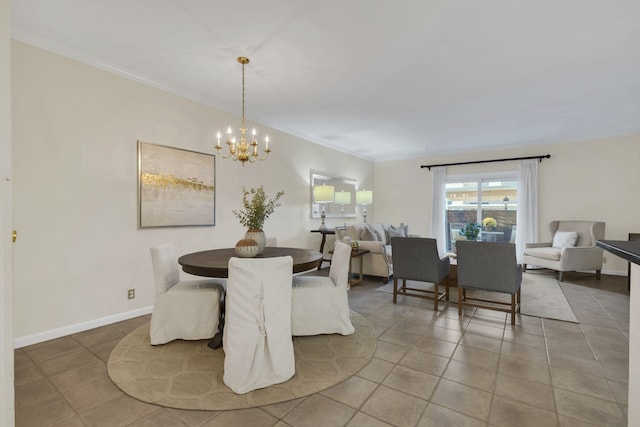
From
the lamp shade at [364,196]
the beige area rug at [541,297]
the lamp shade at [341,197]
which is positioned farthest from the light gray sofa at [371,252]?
the lamp shade at [364,196]

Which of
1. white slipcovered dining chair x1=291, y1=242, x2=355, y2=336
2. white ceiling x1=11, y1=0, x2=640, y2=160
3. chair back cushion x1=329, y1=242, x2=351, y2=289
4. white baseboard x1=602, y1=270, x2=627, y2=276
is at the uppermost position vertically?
white ceiling x1=11, y1=0, x2=640, y2=160

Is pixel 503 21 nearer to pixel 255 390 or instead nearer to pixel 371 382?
pixel 371 382

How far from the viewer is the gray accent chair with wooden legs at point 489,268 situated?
9.73 ft

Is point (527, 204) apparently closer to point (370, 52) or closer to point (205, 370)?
point (370, 52)

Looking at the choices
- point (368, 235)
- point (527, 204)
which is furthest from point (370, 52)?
point (527, 204)

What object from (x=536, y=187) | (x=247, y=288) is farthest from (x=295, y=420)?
(x=536, y=187)

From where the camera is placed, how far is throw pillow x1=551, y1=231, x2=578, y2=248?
510 cm

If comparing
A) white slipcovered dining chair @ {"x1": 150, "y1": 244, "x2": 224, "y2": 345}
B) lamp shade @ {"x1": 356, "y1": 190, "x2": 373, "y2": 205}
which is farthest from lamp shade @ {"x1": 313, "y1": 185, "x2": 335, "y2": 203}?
white slipcovered dining chair @ {"x1": 150, "y1": 244, "x2": 224, "y2": 345}

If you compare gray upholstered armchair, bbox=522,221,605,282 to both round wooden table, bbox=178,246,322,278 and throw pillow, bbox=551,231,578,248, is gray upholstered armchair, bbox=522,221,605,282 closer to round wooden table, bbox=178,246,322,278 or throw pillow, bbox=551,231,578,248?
throw pillow, bbox=551,231,578,248

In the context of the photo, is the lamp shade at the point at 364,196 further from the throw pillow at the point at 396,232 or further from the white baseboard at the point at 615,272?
the white baseboard at the point at 615,272

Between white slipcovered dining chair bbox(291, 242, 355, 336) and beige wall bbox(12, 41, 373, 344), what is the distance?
5.61ft

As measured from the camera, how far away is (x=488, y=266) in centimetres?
308

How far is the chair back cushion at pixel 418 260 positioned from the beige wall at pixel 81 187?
2425mm

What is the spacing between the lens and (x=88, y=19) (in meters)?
2.23
